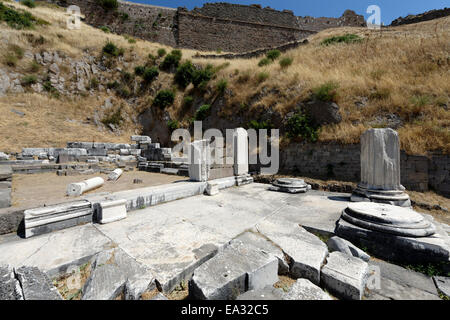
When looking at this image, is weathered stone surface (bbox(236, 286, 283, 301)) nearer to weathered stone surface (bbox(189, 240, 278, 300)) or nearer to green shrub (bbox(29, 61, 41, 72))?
weathered stone surface (bbox(189, 240, 278, 300))

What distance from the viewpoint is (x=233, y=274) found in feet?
5.81

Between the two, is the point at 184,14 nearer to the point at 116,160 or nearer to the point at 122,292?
the point at 116,160

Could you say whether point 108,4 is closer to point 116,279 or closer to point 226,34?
point 226,34

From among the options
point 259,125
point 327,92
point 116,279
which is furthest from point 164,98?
point 116,279

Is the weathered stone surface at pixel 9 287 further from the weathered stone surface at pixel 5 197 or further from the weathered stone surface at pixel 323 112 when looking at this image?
the weathered stone surface at pixel 323 112

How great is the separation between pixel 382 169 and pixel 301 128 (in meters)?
5.00

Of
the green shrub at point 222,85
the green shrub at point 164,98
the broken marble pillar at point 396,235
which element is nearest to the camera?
the broken marble pillar at point 396,235

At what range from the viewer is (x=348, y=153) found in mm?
7938

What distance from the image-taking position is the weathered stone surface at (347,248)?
238cm

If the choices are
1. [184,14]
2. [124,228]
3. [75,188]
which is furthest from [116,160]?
[184,14]

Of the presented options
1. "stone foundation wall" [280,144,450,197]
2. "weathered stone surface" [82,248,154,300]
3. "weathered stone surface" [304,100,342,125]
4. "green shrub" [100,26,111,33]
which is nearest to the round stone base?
"stone foundation wall" [280,144,450,197]

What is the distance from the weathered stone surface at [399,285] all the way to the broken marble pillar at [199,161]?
15.1ft

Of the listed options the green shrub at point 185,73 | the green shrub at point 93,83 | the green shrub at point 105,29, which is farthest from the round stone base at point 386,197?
the green shrub at point 105,29

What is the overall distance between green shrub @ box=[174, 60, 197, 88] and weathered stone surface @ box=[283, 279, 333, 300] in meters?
19.7
